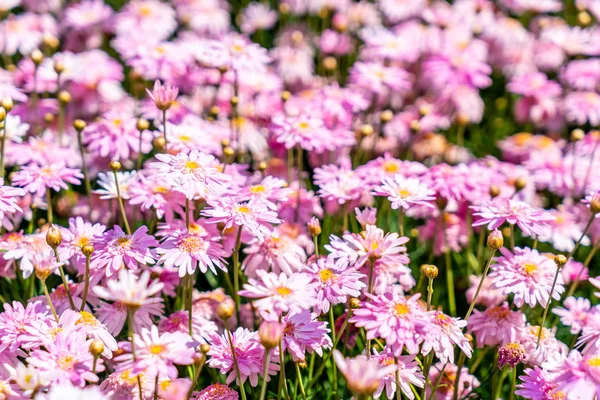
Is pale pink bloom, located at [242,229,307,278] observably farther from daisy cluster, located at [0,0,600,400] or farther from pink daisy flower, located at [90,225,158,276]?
pink daisy flower, located at [90,225,158,276]

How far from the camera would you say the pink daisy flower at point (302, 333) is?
6.39 feet

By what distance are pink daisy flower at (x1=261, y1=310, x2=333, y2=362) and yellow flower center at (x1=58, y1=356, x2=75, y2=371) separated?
490 mm

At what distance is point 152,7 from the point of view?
4023mm

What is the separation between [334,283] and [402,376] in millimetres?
307

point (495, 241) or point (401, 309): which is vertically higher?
point (495, 241)

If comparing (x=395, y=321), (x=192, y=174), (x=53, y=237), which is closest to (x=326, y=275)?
(x=395, y=321)

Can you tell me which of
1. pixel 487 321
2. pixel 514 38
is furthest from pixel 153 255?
pixel 514 38

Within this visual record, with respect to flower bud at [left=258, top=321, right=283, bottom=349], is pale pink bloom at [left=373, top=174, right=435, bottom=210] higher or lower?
higher

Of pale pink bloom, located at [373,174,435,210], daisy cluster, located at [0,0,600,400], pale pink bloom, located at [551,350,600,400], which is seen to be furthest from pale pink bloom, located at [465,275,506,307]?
pale pink bloom, located at [551,350,600,400]

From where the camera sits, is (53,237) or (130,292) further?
(53,237)

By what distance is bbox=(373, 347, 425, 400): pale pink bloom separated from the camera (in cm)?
195

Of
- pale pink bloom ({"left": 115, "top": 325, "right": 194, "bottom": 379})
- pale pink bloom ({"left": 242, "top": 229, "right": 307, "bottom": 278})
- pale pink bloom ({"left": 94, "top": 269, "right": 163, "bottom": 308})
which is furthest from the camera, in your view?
pale pink bloom ({"left": 242, "top": 229, "right": 307, "bottom": 278})

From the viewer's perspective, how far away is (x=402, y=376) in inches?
78.1

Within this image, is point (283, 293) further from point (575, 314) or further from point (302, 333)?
point (575, 314)
